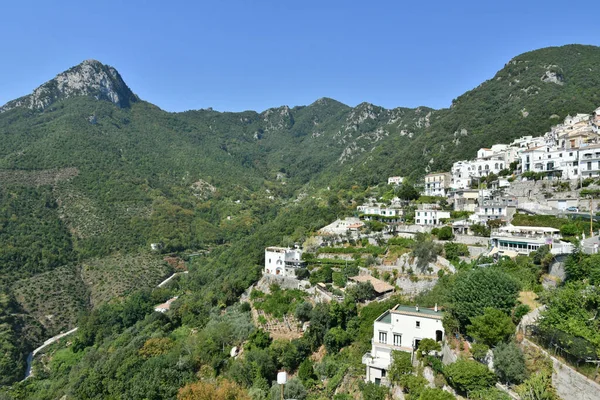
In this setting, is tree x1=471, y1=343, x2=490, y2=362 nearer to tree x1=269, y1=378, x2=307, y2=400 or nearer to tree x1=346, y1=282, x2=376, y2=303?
tree x1=269, y1=378, x2=307, y2=400

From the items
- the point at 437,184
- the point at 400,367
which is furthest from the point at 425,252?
the point at 437,184

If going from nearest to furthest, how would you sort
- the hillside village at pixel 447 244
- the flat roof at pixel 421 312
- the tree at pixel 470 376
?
the tree at pixel 470 376
the hillside village at pixel 447 244
the flat roof at pixel 421 312

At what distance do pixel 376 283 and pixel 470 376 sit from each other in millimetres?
14210

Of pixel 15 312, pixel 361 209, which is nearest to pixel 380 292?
pixel 361 209

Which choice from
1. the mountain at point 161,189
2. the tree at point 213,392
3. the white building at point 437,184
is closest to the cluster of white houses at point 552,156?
the white building at point 437,184

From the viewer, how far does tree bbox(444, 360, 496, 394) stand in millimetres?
15422

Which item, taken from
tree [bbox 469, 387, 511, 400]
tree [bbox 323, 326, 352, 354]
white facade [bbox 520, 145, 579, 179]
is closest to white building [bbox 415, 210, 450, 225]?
white facade [bbox 520, 145, 579, 179]

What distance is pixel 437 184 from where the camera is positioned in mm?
51750

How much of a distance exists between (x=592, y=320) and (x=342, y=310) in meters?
16.1

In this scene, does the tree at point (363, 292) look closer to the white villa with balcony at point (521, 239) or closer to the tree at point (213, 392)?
the white villa with balcony at point (521, 239)

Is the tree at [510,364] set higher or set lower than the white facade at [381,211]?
lower

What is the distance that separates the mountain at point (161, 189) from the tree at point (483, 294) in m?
26.0

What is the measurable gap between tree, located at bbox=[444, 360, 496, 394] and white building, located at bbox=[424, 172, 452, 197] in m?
37.1

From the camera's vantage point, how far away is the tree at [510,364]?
14883mm
